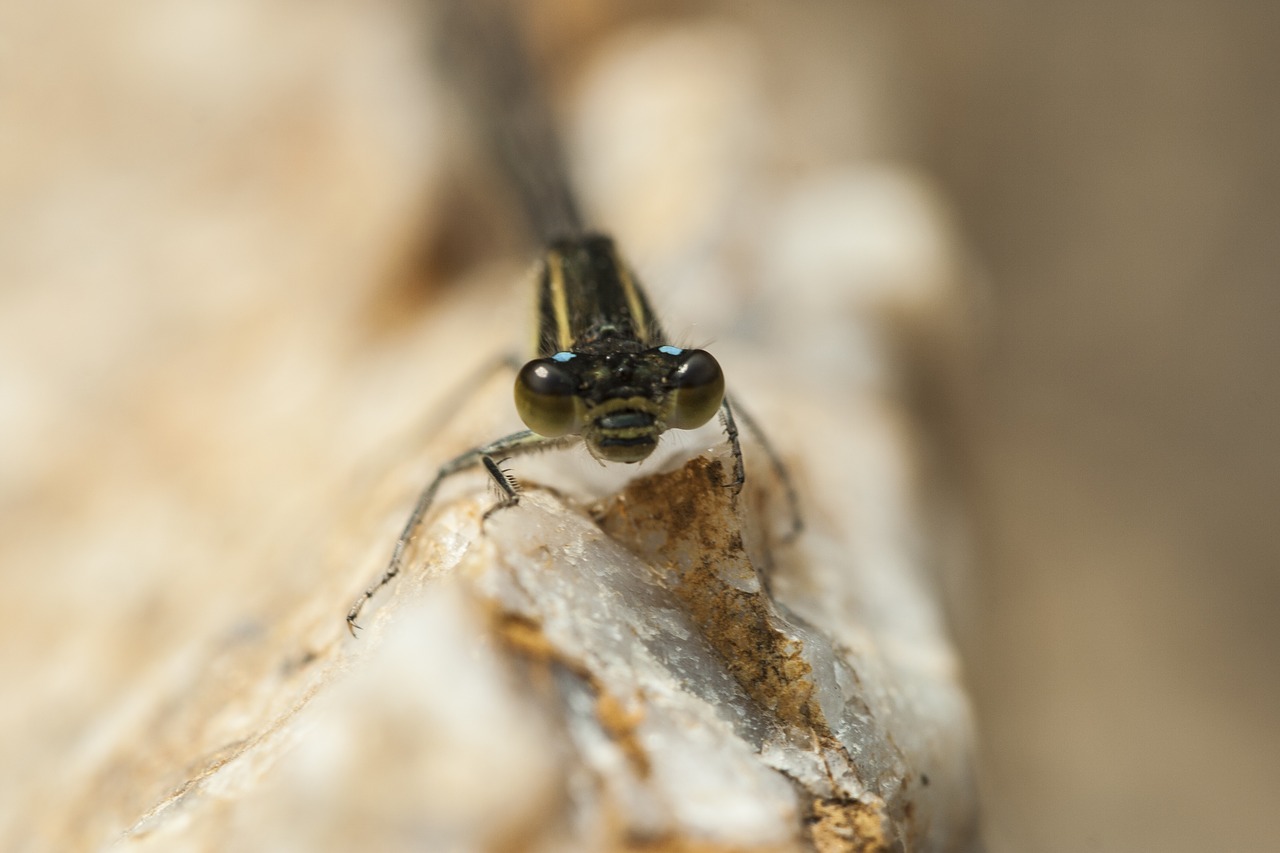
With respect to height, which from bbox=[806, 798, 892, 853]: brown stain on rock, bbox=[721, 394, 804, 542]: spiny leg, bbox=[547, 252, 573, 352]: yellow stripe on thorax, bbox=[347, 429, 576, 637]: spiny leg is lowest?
bbox=[806, 798, 892, 853]: brown stain on rock

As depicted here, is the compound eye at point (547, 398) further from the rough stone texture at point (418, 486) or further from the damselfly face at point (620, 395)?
the rough stone texture at point (418, 486)

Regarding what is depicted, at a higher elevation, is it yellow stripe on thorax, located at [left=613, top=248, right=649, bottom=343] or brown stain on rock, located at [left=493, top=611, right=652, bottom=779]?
yellow stripe on thorax, located at [left=613, top=248, right=649, bottom=343]

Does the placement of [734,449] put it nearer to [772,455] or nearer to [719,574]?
[719,574]

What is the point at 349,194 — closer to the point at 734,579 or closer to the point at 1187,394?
the point at 734,579

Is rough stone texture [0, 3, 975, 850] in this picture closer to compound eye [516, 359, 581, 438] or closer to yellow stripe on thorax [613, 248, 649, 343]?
compound eye [516, 359, 581, 438]

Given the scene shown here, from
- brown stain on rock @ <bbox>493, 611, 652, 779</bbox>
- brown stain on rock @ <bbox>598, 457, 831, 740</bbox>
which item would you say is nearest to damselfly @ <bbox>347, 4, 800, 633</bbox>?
brown stain on rock @ <bbox>598, 457, 831, 740</bbox>

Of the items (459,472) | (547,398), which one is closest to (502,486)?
(547,398)

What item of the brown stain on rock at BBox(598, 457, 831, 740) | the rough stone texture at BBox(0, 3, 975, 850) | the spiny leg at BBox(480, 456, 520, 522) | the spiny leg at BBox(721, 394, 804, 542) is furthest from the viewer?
the spiny leg at BBox(721, 394, 804, 542)

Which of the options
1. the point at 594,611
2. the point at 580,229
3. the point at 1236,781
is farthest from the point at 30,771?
the point at 1236,781
